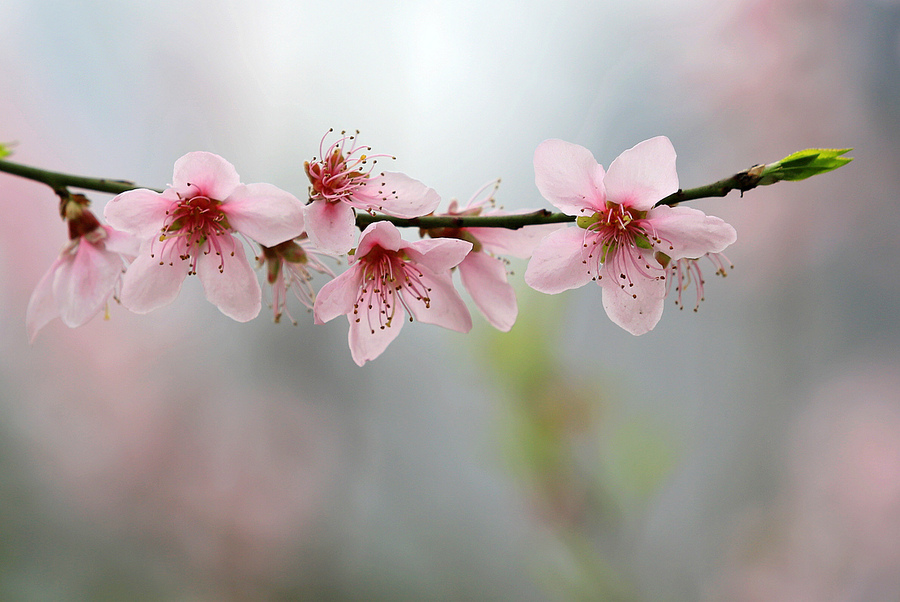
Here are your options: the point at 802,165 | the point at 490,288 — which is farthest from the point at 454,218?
the point at 802,165

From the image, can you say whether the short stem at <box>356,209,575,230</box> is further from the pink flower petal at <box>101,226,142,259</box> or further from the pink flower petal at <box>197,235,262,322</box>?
the pink flower petal at <box>101,226,142,259</box>

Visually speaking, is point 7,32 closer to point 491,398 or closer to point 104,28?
point 104,28

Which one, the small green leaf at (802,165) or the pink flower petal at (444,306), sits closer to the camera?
the small green leaf at (802,165)

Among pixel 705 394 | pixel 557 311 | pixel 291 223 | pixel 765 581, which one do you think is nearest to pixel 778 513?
pixel 765 581

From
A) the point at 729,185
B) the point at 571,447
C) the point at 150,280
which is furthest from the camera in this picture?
the point at 571,447

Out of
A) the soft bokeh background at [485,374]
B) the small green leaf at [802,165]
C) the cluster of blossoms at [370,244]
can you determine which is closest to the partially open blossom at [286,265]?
the cluster of blossoms at [370,244]

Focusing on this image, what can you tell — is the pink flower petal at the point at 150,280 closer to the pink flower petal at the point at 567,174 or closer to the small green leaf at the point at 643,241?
the pink flower petal at the point at 567,174

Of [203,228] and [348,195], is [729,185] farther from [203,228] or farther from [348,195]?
[203,228]
